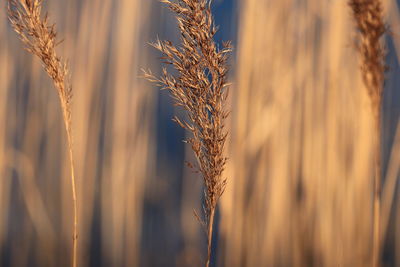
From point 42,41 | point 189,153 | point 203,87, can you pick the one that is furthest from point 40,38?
point 189,153

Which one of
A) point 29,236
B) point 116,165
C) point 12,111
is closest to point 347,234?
point 116,165

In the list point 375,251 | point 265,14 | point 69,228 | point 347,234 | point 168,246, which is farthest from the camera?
point 168,246

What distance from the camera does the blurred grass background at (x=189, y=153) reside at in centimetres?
178

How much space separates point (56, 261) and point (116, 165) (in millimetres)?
545

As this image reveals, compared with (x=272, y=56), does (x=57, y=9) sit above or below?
above

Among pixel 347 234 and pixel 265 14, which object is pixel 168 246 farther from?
pixel 265 14

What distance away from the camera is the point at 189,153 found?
224cm

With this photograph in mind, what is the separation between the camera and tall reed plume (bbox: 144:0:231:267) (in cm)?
81

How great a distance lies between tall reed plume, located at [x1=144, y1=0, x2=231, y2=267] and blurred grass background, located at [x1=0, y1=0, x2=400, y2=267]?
998 mm

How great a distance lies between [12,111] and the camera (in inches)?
86.5

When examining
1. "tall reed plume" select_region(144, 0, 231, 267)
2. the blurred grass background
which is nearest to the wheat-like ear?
"tall reed plume" select_region(144, 0, 231, 267)

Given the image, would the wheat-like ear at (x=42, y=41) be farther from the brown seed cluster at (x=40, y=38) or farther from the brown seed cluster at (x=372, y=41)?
the brown seed cluster at (x=372, y=41)

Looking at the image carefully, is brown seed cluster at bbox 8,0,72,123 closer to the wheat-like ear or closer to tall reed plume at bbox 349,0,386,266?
the wheat-like ear

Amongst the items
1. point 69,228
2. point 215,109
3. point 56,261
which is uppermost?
point 215,109
